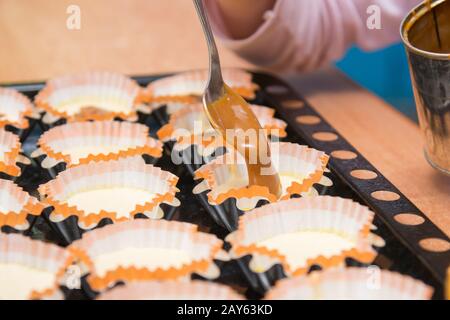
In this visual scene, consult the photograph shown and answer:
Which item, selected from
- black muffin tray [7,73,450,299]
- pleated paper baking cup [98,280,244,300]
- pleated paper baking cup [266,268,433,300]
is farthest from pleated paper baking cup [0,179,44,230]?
pleated paper baking cup [266,268,433,300]

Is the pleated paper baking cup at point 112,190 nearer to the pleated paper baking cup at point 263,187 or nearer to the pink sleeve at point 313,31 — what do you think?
the pleated paper baking cup at point 263,187

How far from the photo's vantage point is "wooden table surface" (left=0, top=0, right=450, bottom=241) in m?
1.01

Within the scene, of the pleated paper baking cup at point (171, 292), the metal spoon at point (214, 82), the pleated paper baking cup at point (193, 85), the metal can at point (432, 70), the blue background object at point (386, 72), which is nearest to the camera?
the pleated paper baking cup at point (171, 292)

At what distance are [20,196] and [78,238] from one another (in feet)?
0.34

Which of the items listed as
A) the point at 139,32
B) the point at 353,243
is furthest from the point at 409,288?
Result: the point at 139,32

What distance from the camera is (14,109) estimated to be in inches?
44.1

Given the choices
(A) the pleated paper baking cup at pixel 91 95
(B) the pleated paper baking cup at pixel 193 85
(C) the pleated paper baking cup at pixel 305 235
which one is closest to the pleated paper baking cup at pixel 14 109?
(A) the pleated paper baking cup at pixel 91 95

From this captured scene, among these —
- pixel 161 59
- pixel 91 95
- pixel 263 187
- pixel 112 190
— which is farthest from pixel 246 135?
pixel 161 59

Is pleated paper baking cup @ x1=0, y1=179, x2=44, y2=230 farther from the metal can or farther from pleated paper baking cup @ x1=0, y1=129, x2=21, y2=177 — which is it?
the metal can

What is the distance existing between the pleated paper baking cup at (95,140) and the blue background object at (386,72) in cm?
93

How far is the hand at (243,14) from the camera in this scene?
3.88ft
